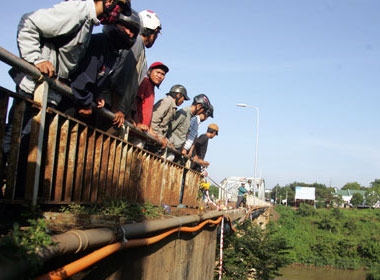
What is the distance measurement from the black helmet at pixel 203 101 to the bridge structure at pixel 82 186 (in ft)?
11.2

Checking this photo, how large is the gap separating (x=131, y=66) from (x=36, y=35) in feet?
5.51

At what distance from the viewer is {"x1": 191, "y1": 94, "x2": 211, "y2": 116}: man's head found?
8.88 metres

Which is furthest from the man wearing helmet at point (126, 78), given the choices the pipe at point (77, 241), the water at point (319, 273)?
the water at point (319, 273)

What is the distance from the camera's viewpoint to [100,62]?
3.96 meters

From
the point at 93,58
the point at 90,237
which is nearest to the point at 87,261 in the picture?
the point at 90,237

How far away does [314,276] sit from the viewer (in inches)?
1650

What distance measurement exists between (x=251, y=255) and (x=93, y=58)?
10769 mm

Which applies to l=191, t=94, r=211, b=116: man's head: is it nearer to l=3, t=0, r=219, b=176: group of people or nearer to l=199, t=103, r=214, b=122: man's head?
l=199, t=103, r=214, b=122: man's head

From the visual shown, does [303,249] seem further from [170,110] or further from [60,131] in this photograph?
[60,131]

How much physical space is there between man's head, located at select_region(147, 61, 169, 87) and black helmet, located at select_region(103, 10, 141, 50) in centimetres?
185

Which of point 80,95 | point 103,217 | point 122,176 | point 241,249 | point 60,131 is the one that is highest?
point 80,95

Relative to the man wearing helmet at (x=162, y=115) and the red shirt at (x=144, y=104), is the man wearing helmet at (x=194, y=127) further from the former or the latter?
the red shirt at (x=144, y=104)

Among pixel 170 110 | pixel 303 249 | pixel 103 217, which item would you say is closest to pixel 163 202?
pixel 170 110

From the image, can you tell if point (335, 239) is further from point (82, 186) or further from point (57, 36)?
point (57, 36)
